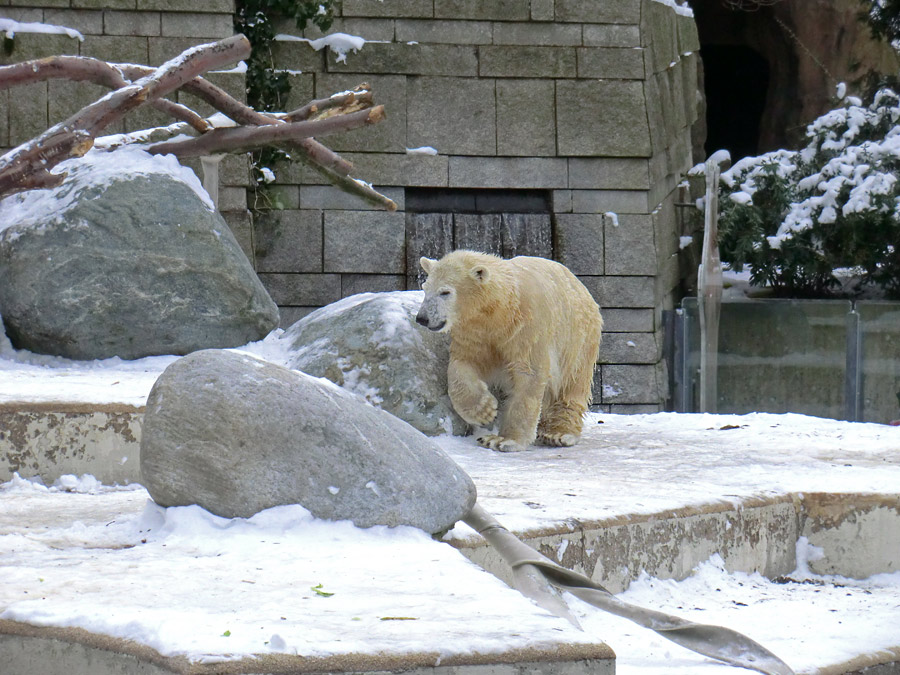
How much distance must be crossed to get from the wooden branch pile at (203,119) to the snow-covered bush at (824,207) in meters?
4.33

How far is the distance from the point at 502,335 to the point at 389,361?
58 cm

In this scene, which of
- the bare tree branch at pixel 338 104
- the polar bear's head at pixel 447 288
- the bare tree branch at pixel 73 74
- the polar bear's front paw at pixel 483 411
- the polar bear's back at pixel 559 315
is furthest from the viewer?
the bare tree branch at pixel 338 104

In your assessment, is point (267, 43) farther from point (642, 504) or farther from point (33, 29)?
point (642, 504)

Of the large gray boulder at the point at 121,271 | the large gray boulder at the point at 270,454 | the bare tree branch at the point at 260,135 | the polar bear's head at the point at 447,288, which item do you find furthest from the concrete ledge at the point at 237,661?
the bare tree branch at the point at 260,135

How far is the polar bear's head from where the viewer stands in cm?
496

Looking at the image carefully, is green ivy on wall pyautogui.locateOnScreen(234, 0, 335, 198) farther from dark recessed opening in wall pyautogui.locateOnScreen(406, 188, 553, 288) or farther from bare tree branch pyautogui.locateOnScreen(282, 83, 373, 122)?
bare tree branch pyautogui.locateOnScreen(282, 83, 373, 122)

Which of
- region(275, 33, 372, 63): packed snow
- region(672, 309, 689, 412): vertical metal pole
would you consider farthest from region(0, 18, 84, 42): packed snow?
region(672, 309, 689, 412): vertical metal pole

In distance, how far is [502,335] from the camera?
513 cm

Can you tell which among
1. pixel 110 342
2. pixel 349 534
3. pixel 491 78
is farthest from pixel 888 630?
pixel 491 78

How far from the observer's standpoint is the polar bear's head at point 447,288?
16.3 feet

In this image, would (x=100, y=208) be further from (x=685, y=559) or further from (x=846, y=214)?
(x=846, y=214)

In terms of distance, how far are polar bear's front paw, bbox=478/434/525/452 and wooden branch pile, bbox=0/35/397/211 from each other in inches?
81.0

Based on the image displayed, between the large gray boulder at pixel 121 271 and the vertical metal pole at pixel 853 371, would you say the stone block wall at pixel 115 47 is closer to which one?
the large gray boulder at pixel 121 271

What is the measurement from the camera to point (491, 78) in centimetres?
880
